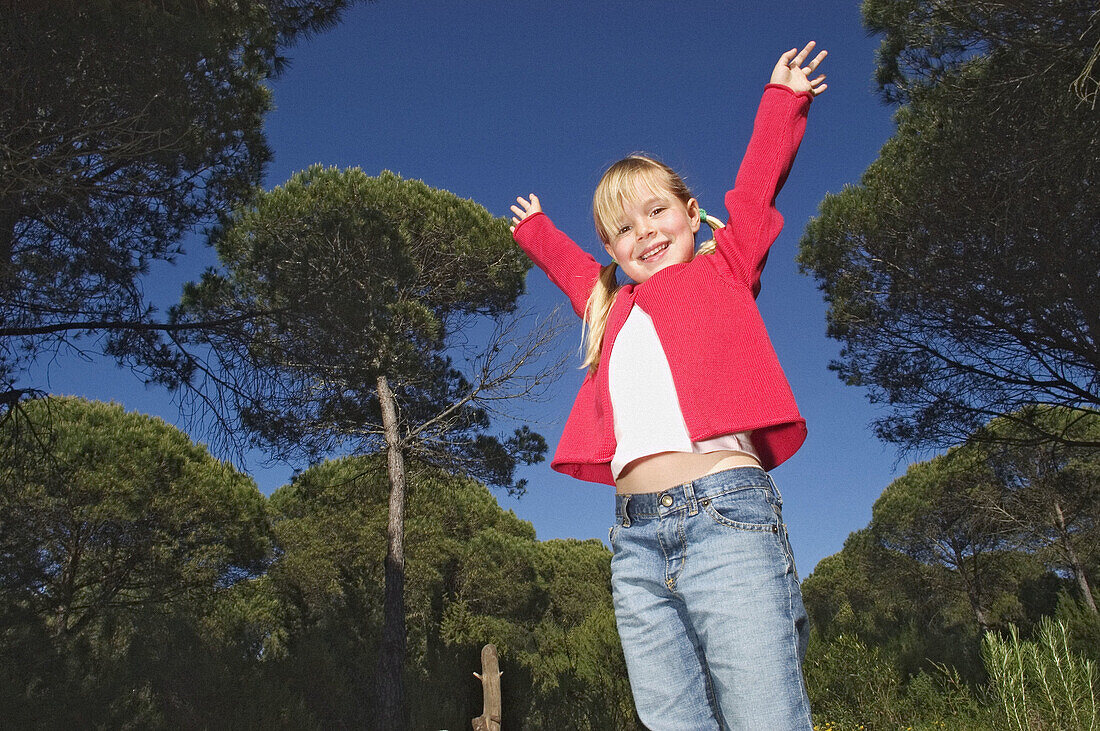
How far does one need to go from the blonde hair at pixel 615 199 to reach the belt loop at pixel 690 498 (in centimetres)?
42

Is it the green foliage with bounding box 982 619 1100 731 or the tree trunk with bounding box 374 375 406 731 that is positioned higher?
the tree trunk with bounding box 374 375 406 731

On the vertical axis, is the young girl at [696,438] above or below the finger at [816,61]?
below

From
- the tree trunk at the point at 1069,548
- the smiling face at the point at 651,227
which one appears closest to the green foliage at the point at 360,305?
the smiling face at the point at 651,227

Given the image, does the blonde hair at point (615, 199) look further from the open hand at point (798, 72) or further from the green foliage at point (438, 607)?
the green foliage at point (438, 607)

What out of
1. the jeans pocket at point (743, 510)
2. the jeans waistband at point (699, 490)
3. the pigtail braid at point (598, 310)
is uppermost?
the pigtail braid at point (598, 310)

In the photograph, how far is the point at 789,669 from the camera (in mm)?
991

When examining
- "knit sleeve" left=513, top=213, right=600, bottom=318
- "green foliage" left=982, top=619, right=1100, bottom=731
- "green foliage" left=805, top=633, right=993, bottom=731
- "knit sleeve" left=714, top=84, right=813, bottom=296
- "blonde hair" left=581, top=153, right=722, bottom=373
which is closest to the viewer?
"knit sleeve" left=714, top=84, right=813, bottom=296

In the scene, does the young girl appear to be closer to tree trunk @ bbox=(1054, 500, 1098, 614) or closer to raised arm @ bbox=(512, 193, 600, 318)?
raised arm @ bbox=(512, 193, 600, 318)

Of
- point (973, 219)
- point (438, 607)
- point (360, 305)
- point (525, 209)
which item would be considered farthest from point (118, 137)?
point (438, 607)

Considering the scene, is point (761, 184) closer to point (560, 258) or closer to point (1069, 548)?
point (560, 258)

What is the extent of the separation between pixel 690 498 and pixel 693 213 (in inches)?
25.8

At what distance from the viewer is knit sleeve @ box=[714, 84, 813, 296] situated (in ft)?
4.43

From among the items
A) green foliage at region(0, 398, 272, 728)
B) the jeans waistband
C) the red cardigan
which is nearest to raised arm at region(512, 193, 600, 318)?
the red cardigan

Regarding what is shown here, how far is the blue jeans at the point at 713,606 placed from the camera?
985mm
